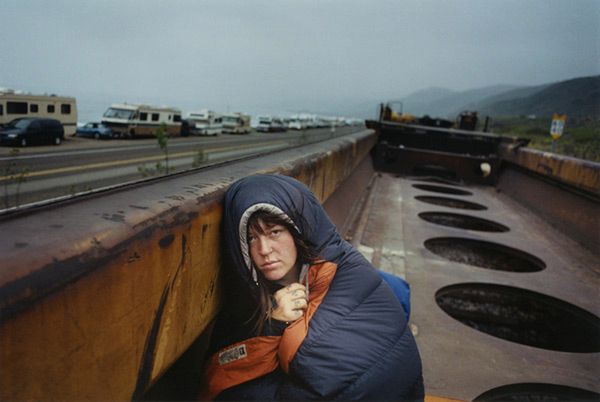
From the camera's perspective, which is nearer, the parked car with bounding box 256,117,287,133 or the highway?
the highway

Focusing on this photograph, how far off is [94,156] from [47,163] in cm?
394

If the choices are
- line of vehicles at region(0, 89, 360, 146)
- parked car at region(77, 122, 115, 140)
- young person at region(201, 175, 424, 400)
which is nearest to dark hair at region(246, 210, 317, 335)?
young person at region(201, 175, 424, 400)

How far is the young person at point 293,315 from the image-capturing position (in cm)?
154

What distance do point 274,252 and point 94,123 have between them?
3657cm

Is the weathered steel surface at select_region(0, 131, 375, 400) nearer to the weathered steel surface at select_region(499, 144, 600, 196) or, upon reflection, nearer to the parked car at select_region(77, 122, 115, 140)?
the weathered steel surface at select_region(499, 144, 600, 196)

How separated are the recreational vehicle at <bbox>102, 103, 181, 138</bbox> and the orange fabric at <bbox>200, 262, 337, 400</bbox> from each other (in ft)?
111

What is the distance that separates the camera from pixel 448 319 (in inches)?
135

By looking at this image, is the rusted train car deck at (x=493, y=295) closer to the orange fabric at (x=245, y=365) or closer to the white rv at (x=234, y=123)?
the orange fabric at (x=245, y=365)

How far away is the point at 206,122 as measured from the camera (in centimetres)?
5228

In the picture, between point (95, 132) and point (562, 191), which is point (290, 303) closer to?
point (562, 191)

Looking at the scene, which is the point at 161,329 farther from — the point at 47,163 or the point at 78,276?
the point at 47,163

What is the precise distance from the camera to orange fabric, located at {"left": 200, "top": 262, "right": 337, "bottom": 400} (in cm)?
153

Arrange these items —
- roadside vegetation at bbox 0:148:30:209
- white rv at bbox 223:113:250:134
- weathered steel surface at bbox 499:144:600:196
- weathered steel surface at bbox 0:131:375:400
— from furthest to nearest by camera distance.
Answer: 1. white rv at bbox 223:113:250:134
2. weathered steel surface at bbox 499:144:600:196
3. roadside vegetation at bbox 0:148:30:209
4. weathered steel surface at bbox 0:131:375:400

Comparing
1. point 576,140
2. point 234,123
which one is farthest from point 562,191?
point 234,123
